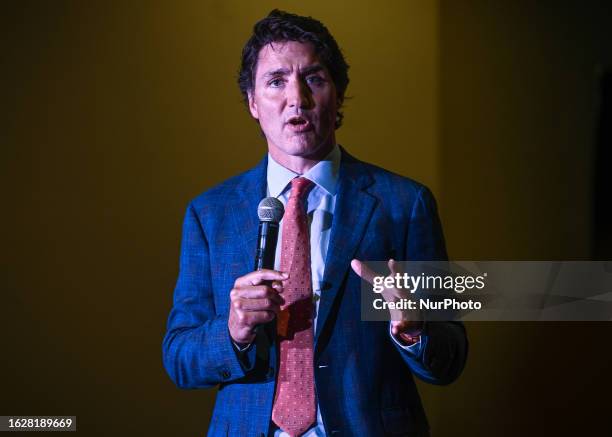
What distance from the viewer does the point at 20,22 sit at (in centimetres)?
247

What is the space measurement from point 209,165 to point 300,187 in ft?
1.70

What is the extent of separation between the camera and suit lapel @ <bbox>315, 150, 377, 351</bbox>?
1944 millimetres

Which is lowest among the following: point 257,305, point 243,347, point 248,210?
point 243,347

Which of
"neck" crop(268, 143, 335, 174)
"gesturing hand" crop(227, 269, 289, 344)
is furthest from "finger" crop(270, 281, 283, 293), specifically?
"neck" crop(268, 143, 335, 174)

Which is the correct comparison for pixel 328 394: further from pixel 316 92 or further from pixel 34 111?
pixel 34 111

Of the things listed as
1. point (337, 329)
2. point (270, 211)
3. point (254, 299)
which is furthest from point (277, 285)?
point (337, 329)

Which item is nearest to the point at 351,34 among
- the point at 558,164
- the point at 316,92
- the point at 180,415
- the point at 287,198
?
the point at 316,92

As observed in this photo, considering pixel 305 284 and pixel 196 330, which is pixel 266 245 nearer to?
pixel 305 284

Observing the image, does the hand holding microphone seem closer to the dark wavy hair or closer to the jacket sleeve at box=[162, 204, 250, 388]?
the jacket sleeve at box=[162, 204, 250, 388]

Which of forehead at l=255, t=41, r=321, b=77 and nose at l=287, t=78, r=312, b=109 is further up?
forehead at l=255, t=41, r=321, b=77

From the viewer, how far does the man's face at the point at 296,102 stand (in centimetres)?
209

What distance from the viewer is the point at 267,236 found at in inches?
69.3

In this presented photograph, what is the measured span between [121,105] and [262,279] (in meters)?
1.10

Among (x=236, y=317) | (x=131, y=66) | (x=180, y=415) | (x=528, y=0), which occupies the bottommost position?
(x=180, y=415)
